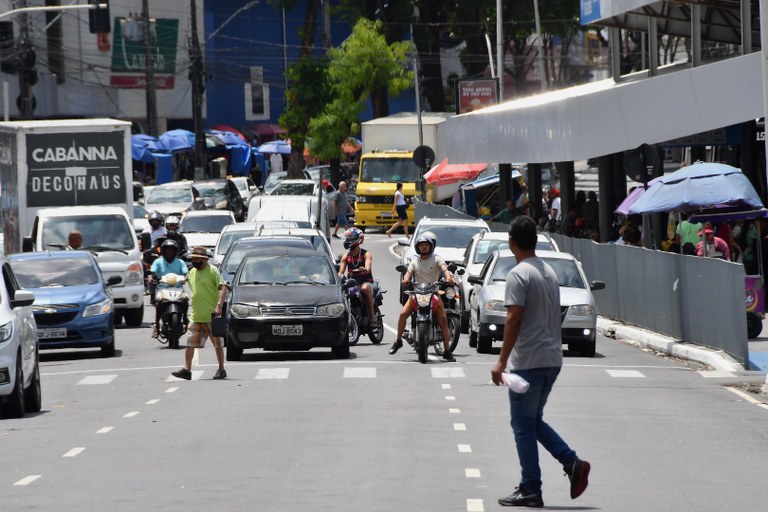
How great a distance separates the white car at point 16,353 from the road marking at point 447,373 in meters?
5.05

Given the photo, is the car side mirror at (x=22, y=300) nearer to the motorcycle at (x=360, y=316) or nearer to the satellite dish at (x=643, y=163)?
the motorcycle at (x=360, y=316)

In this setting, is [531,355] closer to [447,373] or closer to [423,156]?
[447,373]

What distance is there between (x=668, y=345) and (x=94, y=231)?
11.8 metres

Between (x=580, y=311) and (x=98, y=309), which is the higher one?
(x=98, y=309)

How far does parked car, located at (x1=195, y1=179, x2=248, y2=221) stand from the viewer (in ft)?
174

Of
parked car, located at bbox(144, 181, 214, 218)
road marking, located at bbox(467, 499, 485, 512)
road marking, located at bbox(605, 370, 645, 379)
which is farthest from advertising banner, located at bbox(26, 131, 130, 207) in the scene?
road marking, located at bbox(467, 499, 485, 512)

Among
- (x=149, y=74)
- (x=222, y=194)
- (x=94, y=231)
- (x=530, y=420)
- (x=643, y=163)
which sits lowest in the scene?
(x=530, y=420)

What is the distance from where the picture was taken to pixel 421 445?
1280 cm

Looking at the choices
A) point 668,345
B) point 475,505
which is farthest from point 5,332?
point 668,345

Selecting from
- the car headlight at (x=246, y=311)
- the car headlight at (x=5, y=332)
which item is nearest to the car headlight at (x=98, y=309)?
the car headlight at (x=246, y=311)

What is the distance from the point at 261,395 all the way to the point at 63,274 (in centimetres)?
823

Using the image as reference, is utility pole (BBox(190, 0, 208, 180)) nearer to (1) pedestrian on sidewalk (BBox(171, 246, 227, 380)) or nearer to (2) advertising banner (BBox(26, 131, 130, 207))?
(2) advertising banner (BBox(26, 131, 130, 207))

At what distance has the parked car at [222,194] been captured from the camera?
174 ft

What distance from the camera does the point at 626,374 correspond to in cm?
1980
